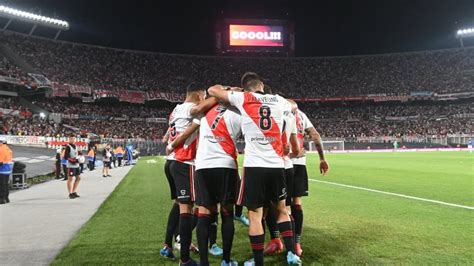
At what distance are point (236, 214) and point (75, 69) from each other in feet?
182

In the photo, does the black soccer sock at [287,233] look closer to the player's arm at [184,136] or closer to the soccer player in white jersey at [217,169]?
the soccer player in white jersey at [217,169]

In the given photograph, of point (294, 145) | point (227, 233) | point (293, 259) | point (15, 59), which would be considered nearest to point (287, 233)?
point (293, 259)

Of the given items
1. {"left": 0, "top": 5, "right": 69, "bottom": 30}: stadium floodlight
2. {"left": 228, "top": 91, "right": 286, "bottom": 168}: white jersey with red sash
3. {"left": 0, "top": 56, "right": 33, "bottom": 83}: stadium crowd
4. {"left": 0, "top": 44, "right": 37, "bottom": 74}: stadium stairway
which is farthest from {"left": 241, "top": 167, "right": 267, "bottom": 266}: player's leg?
{"left": 0, "top": 44, "right": 37, "bottom": 74}: stadium stairway

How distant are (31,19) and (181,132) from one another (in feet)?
172

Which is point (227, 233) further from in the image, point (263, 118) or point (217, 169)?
point (263, 118)

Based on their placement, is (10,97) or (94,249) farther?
(10,97)

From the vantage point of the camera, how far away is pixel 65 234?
24.0 feet

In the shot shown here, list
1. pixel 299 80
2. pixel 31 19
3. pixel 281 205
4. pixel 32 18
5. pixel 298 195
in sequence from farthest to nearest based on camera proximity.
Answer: pixel 299 80
pixel 32 18
pixel 31 19
pixel 298 195
pixel 281 205

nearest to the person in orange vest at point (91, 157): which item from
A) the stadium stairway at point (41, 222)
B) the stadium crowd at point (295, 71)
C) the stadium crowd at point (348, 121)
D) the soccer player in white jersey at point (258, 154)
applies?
the stadium stairway at point (41, 222)

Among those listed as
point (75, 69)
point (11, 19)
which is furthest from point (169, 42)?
point (11, 19)

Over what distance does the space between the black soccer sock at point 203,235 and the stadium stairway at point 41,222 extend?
7.17 feet

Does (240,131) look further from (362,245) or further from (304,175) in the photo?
(362,245)

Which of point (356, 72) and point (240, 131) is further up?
point (356, 72)

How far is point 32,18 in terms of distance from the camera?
50.2m
